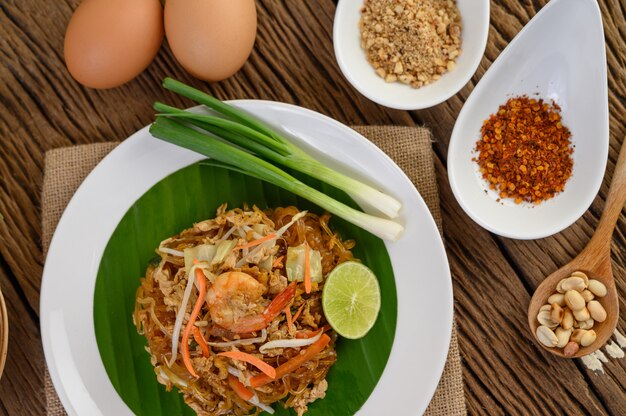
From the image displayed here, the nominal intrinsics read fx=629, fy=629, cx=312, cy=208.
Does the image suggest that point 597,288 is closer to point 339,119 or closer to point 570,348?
point 570,348

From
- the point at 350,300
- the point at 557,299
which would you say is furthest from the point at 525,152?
the point at 350,300

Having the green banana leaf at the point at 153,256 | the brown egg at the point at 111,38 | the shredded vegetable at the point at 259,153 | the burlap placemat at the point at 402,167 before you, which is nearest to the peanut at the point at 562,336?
the burlap placemat at the point at 402,167

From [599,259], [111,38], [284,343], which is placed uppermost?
[111,38]

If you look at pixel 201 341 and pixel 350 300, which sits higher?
pixel 201 341

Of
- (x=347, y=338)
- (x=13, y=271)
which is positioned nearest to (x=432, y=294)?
(x=347, y=338)

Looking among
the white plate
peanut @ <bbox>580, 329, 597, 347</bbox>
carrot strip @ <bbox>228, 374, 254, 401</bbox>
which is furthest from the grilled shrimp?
peanut @ <bbox>580, 329, 597, 347</bbox>

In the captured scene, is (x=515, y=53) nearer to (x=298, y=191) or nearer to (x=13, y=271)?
(x=298, y=191)

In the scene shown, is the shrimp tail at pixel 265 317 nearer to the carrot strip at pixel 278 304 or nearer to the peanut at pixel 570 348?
the carrot strip at pixel 278 304
